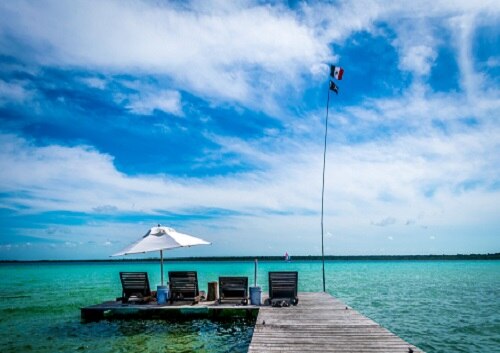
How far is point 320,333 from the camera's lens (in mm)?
7961

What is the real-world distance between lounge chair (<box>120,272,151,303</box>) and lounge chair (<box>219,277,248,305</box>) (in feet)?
8.42

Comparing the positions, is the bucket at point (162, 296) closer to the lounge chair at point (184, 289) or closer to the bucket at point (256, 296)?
the lounge chair at point (184, 289)

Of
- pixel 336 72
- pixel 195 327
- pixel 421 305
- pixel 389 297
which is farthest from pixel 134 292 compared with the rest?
pixel 389 297

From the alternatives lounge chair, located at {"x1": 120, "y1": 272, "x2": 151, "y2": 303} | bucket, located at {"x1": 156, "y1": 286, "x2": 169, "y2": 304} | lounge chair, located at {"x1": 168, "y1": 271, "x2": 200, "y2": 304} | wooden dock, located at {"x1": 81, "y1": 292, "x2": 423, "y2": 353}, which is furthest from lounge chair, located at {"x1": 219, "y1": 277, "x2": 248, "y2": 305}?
lounge chair, located at {"x1": 120, "y1": 272, "x2": 151, "y2": 303}

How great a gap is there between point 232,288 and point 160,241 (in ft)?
9.07

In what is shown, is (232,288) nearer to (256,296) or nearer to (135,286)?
(256,296)

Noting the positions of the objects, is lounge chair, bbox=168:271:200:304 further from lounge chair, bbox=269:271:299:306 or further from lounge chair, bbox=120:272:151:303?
lounge chair, bbox=269:271:299:306

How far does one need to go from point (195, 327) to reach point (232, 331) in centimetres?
128

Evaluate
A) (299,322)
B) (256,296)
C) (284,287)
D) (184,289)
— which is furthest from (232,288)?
(299,322)

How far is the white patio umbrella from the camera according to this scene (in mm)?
12023

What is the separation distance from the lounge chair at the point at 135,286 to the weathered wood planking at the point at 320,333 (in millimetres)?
4295

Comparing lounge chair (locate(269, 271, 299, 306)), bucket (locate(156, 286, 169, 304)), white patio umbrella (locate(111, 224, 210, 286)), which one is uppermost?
white patio umbrella (locate(111, 224, 210, 286))

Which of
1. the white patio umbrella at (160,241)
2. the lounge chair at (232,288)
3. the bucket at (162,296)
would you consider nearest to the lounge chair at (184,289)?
the bucket at (162,296)

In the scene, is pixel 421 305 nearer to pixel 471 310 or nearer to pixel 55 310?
pixel 471 310
